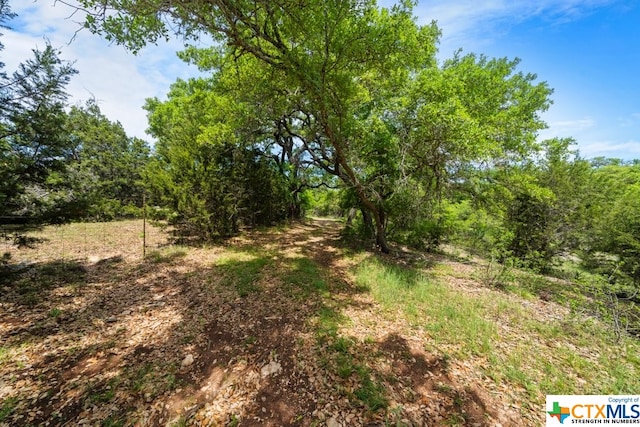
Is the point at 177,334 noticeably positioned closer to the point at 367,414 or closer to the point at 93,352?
the point at 93,352

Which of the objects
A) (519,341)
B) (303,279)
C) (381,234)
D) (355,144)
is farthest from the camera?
(381,234)

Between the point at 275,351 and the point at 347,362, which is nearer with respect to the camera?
the point at 347,362

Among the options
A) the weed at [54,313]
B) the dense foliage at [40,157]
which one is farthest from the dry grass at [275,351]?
the dense foliage at [40,157]

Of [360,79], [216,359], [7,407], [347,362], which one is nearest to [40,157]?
[7,407]

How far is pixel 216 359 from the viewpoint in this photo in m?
3.40

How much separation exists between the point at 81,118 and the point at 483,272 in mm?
29999

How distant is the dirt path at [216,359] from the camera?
8.57 ft

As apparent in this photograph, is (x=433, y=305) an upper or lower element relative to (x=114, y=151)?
lower

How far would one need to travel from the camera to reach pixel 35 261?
21.2 feet

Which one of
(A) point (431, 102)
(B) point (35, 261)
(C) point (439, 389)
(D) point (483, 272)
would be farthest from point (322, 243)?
(B) point (35, 261)

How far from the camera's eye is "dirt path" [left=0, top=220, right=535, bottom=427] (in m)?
2.61

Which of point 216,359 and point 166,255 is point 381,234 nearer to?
point 216,359

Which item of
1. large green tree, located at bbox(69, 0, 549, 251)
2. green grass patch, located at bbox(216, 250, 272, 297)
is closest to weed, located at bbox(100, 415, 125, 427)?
green grass patch, located at bbox(216, 250, 272, 297)

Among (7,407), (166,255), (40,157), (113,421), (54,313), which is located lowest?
(113,421)
